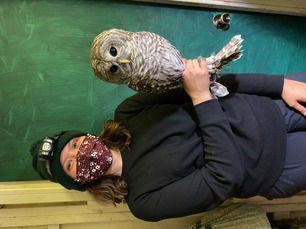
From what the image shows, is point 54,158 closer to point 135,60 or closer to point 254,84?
point 135,60

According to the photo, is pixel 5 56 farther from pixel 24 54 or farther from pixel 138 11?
pixel 138 11

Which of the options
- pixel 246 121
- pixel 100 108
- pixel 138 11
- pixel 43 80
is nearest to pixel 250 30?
pixel 138 11

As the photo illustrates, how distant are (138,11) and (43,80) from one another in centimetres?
56

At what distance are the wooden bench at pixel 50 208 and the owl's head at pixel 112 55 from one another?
845mm

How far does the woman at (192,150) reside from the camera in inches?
36.6

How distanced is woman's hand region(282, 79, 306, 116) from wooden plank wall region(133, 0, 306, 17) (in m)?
0.60

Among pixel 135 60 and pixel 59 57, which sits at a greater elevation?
pixel 135 60

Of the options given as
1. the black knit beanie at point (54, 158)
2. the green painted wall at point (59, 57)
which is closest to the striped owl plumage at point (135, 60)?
the black knit beanie at point (54, 158)

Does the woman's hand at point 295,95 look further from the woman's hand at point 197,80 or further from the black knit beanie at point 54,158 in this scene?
the black knit beanie at point 54,158

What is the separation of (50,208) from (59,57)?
0.73 metres

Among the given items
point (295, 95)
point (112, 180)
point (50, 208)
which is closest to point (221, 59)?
point (295, 95)

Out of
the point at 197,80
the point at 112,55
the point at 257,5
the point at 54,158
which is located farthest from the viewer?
the point at 257,5

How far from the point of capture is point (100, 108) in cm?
149

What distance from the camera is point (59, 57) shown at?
142 centimetres
